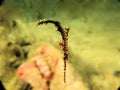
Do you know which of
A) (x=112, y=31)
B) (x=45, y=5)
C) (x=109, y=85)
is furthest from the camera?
(x=45, y=5)

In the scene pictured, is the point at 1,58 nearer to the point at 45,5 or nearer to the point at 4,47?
the point at 4,47

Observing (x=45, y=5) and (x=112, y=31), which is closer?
(x=112, y=31)

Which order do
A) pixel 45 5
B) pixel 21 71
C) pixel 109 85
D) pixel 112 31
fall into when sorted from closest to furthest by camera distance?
pixel 109 85 → pixel 21 71 → pixel 112 31 → pixel 45 5

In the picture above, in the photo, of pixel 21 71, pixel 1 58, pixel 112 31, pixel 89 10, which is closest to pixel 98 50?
pixel 112 31

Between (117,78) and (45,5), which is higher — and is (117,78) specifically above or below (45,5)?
below

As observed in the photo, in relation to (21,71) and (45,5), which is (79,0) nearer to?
(45,5)

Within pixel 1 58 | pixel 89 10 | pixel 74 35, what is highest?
pixel 89 10
